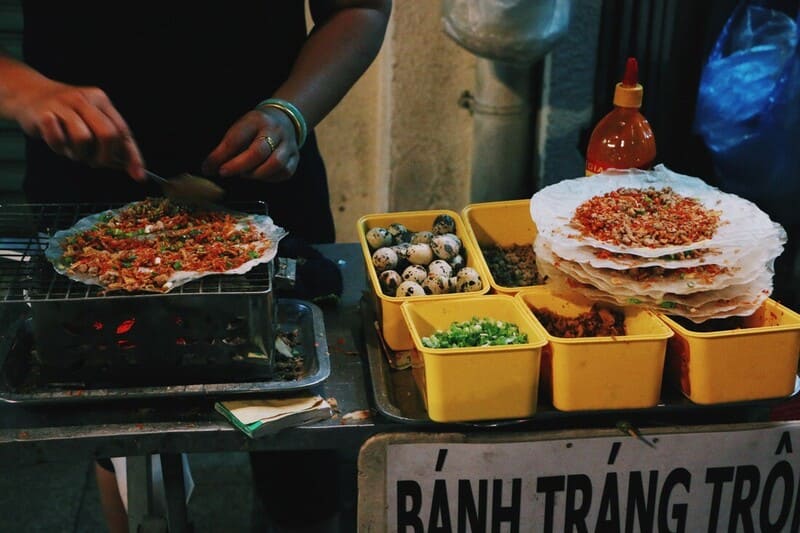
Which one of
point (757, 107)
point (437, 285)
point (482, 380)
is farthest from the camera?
point (757, 107)

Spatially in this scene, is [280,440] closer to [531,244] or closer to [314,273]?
[314,273]

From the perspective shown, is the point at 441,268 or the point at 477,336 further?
the point at 441,268

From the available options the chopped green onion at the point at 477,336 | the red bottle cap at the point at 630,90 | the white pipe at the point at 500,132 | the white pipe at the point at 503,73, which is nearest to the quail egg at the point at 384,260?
the chopped green onion at the point at 477,336

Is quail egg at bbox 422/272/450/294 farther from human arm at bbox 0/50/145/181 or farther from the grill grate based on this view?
human arm at bbox 0/50/145/181

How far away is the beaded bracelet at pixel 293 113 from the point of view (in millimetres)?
2010

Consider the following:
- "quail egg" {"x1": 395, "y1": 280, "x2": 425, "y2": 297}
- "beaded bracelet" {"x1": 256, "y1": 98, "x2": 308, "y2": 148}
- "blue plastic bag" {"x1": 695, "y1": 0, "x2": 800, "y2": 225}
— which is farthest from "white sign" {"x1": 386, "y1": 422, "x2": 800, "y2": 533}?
"blue plastic bag" {"x1": 695, "y1": 0, "x2": 800, "y2": 225}

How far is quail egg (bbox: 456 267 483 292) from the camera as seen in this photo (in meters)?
1.86

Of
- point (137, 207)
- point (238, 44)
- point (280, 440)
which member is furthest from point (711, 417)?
point (238, 44)

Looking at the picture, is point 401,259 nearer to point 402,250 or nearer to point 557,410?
point 402,250

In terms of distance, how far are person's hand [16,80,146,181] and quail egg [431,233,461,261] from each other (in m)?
0.64

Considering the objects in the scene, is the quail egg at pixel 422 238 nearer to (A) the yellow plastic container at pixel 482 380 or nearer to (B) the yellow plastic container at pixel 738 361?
(A) the yellow plastic container at pixel 482 380

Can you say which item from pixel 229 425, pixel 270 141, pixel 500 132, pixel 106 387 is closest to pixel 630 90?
pixel 270 141

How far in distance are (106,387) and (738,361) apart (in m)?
1.19

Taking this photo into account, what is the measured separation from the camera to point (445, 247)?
1.96 m
